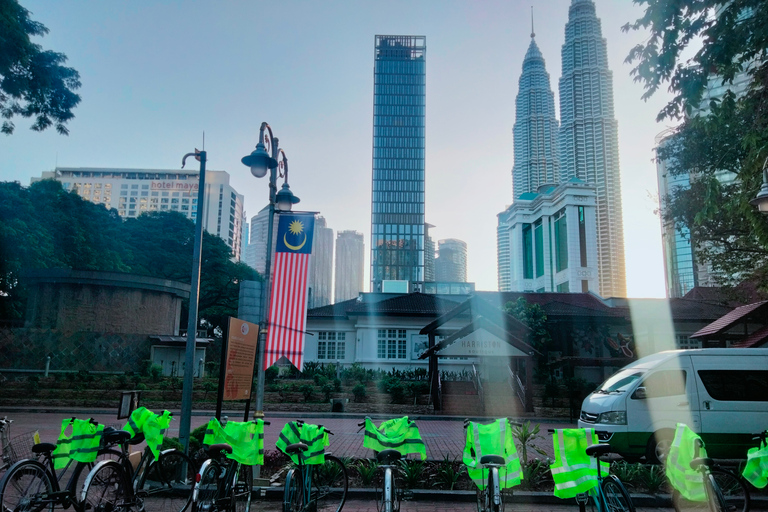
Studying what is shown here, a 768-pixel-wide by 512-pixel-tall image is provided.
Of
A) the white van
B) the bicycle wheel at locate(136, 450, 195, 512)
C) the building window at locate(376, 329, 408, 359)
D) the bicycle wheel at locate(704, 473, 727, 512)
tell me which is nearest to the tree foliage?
the bicycle wheel at locate(136, 450, 195, 512)

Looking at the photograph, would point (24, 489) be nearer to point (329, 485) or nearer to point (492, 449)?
point (329, 485)

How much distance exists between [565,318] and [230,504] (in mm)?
30249

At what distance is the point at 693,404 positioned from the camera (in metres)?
10.7

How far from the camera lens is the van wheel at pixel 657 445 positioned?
10473mm

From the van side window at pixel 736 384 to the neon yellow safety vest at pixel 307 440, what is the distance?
8.06m

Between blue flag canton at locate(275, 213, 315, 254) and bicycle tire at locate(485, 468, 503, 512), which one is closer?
bicycle tire at locate(485, 468, 503, 512)

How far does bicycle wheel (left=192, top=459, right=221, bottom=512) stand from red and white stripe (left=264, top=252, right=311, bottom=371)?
3529 mm

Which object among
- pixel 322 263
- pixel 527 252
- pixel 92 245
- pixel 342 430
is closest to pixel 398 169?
pixel 322 263

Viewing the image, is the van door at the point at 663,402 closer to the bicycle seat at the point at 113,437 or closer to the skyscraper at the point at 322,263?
the bicycle seat at the point at 113,437

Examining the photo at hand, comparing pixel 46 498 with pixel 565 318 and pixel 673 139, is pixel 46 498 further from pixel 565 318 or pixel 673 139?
pixel 565 318

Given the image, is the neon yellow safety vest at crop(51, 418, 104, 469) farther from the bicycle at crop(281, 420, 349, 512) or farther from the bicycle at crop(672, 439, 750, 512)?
the bicycle at crop(672, 439, 750, 512)

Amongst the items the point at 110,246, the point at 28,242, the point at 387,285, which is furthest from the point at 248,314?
the point at 387,285

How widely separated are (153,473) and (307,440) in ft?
8.61

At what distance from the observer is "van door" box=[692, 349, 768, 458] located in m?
10.4
